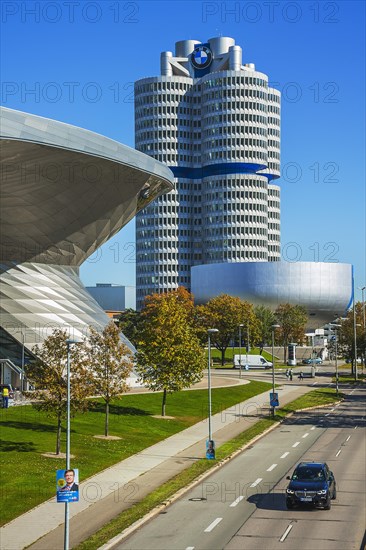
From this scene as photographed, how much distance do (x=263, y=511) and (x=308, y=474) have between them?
2.77m

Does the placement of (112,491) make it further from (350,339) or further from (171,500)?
(350,339)

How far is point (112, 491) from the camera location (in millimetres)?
39469

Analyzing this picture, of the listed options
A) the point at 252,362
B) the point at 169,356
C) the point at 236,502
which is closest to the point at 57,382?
the point at 236,502

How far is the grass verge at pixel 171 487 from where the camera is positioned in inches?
1236

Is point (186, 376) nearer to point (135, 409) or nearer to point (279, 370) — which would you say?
point (135, 409)

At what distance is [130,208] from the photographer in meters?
80.4

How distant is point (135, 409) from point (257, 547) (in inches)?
1489

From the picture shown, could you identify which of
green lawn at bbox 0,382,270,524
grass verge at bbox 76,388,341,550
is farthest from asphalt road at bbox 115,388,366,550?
green lawn at bbox 0,382,270,524

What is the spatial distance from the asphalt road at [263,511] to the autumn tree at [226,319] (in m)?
85.0

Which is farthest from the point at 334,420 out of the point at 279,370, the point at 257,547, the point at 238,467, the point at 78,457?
the point at 279,370

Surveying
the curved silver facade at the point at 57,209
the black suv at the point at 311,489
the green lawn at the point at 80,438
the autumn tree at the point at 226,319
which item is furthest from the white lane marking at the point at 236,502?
the autumn tree at the point at 226,319

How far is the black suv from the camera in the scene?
1395 inches

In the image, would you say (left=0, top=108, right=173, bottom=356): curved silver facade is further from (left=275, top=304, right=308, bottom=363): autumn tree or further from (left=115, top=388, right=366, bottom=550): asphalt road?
(left=275, top=304, right=308, bottom=363): autumn tree

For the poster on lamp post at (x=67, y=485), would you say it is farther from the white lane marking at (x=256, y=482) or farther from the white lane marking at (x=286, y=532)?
the white lane marking at (x=256, y=482)
